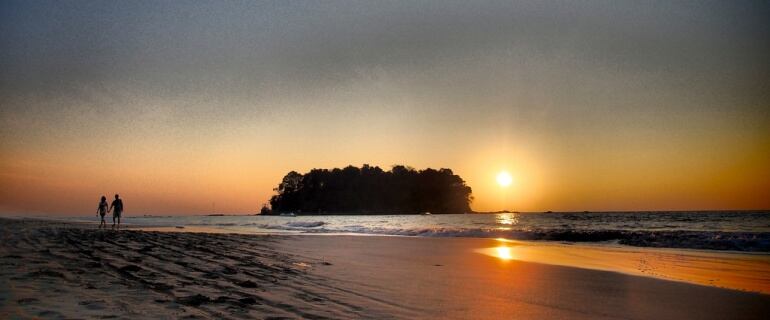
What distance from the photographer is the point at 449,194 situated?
17462 centimetres

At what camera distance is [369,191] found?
168500 mm

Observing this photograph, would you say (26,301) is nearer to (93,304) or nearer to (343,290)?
(93,304)

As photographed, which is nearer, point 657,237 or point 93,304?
point 93,304

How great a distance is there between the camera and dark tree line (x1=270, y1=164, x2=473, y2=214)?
16650cm

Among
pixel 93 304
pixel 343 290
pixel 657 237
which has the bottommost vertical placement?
pixel 657 237

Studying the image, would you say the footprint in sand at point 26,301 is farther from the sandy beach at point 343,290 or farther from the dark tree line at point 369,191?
the dark tree line at point 369,191

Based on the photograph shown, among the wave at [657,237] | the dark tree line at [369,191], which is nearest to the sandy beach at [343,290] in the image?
the wave at [657,237]

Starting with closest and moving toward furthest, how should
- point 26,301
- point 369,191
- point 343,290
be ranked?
point 26,301, point 343,290, point 369,191

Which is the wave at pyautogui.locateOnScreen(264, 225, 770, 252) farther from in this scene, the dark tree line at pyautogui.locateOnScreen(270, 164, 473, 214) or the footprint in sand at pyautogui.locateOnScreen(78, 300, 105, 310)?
the dark tree line at pyautogui.locateOnScreen(270, 164, 473, 214)

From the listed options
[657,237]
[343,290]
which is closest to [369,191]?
[657,237]

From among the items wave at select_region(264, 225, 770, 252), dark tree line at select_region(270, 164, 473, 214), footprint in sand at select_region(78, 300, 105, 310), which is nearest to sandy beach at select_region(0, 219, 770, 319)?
footprint in sand at select_region(78, 300, 105, 310)

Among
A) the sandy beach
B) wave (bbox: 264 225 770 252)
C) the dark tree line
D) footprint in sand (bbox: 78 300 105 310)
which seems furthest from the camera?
the dark tree line

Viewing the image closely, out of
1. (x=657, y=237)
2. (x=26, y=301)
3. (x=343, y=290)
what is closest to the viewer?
(x=26, y=301)

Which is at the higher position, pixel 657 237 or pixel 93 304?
pixel 93 304
